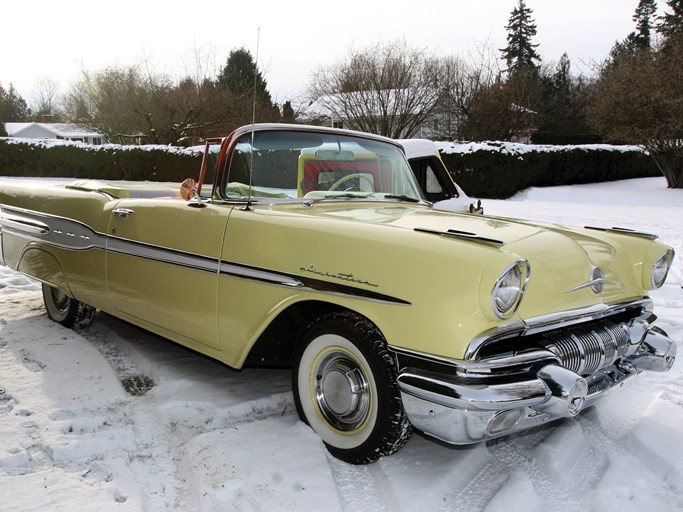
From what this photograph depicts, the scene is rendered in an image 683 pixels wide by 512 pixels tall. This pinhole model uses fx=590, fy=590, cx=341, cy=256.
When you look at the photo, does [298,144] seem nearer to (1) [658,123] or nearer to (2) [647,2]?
(1) [658,123]

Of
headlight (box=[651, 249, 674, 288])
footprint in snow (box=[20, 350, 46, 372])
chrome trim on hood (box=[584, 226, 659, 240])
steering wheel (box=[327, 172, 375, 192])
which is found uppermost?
steering wheel (box=[327, 172, 375, 192])

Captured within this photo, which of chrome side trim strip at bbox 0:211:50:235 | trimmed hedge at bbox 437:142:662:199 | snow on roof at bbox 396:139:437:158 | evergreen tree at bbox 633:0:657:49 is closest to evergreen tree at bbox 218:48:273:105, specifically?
trimmed hedge at bbox 437:142:662:199

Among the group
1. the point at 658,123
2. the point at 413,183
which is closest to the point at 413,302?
the point at 413,183

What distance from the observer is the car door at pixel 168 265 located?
3.25m

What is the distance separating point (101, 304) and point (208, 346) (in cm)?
125

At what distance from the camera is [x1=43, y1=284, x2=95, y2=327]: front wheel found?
15.1ft

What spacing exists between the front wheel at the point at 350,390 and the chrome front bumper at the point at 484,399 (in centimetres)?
16

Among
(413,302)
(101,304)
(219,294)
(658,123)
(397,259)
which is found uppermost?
(658,123)

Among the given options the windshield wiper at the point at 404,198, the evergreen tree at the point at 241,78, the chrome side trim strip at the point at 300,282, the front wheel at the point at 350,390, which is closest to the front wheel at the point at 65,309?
the chrome side trim strip at the point at 300,282

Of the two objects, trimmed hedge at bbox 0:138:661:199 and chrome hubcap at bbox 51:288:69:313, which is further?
trimmed hedge at bbox 0:138:661:199

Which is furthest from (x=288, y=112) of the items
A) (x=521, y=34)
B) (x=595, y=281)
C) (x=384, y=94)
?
(x=521, y=34)

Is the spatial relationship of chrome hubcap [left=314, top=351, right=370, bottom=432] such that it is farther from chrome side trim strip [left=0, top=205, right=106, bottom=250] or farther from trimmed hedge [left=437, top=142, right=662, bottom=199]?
trimmed hedge [left=437, top=142, right=662, bottom=199]

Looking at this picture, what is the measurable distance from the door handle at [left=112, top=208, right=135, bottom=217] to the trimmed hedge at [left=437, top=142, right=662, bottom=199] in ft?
45.7

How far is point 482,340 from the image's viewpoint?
2.24 m
